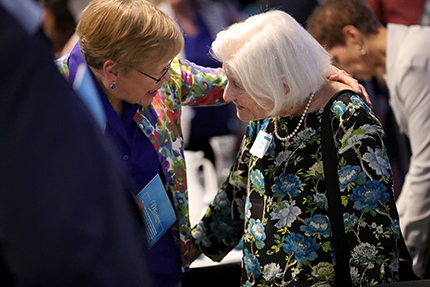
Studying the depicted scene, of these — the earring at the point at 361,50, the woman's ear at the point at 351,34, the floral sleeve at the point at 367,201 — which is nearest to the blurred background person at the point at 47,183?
the floral sleeve at the point at 367,201

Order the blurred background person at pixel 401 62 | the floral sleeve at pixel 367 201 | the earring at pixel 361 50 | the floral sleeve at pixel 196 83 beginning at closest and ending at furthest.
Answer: the floral sleeve at pixel 367 201 < the floral sleeve at pixel 196 83 < the blurred background person at pixel 401 62 < the earring at pixel 361 50

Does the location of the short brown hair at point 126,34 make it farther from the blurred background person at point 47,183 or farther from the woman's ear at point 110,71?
the blurred background person at point 47,183

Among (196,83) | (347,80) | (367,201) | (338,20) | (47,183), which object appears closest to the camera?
(47,183)

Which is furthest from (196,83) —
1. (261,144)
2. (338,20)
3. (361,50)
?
(361,50)

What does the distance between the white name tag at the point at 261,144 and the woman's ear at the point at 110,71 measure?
0.55m

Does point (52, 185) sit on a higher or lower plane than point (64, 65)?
higher

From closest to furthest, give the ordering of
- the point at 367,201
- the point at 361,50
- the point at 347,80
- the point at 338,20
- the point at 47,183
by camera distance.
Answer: the point at 47,183, the point at 367,201, the point at 347,80, the point at 338,20, the point at 361,50

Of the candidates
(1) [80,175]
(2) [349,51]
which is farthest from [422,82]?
(1) [80,175]

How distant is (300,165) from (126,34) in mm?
728

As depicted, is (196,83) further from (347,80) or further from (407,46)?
(407,46)

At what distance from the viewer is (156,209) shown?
1.65 m

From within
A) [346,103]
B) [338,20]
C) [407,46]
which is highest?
[346,103]

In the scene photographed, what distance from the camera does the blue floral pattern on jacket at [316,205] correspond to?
1.49 metres

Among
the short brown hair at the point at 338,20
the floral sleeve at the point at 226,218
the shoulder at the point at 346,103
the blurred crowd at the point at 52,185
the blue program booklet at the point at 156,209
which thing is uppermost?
the blurred crowd at the point at 52,185
